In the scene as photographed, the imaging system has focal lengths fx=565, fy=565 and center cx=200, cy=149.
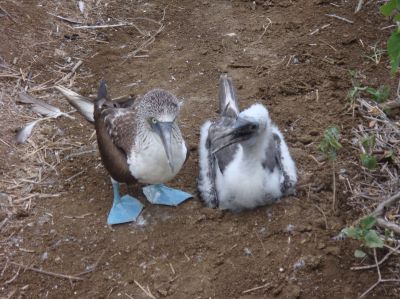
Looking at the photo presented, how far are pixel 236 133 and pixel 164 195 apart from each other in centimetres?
82

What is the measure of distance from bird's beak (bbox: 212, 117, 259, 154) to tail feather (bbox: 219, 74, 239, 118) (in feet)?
1.93

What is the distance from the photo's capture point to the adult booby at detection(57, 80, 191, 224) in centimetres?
408

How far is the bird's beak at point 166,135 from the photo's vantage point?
400cm

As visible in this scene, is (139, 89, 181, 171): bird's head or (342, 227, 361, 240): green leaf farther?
(139, 89, 181, 171): bird's head

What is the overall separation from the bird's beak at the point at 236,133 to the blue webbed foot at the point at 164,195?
1.88 feet

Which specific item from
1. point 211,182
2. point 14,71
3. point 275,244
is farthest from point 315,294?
point 14,71

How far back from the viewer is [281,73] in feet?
18.8

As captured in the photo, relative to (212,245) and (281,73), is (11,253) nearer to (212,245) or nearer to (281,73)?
(212,245)

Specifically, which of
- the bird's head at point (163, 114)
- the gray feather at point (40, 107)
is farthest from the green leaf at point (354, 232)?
the gray feather at point (40, 107)

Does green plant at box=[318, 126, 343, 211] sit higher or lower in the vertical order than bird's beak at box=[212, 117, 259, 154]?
lower

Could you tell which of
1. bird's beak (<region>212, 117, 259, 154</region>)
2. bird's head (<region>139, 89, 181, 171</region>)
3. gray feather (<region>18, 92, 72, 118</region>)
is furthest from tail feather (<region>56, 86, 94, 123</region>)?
bird's beak (<region>212, 117, 259, 154</region>)

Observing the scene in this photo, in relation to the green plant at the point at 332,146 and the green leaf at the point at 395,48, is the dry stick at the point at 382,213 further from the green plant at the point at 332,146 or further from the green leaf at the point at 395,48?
the green leaf at the point at 395,48

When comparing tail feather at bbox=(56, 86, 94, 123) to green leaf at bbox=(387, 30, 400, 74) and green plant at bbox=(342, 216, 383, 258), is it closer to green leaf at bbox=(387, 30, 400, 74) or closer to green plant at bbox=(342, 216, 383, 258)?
green plant at bbox=(342, 216, 383, 258)

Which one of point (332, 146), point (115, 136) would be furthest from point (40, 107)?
point (332, 146)
